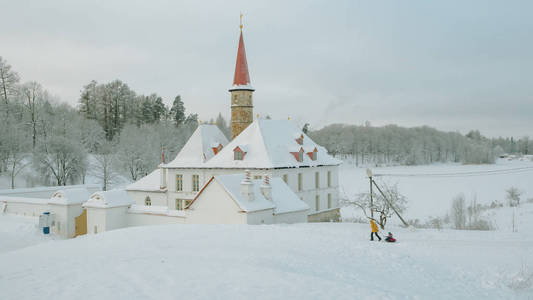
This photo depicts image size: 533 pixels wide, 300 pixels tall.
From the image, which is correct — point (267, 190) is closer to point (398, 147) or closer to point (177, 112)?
point (177, 112)

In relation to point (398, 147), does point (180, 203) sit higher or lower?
lower

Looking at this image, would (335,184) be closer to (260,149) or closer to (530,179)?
(260,149)

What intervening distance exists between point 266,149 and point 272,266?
68.3 feet

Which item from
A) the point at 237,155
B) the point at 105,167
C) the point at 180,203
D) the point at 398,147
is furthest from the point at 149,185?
the point at 398,147

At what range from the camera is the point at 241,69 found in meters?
38.4

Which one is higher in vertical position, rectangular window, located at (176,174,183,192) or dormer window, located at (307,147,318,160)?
dormer window, located at (307,147,318,160)

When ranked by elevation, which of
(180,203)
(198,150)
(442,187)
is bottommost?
(442,187)

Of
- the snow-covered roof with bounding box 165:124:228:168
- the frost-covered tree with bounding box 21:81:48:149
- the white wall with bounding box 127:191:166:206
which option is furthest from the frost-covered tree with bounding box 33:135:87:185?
the snow-covered roof with bounding box 165:124:228:168

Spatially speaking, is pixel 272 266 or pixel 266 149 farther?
pixel 266 149

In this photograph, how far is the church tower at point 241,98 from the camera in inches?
1501

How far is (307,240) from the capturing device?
1498cm

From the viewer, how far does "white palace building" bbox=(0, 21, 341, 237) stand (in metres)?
21.8

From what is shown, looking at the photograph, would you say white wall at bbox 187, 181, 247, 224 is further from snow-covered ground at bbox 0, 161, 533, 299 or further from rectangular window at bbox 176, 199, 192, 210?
rectangular window at bbox 176, 199, 192, 210

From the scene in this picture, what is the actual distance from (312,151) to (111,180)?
93.0ft
